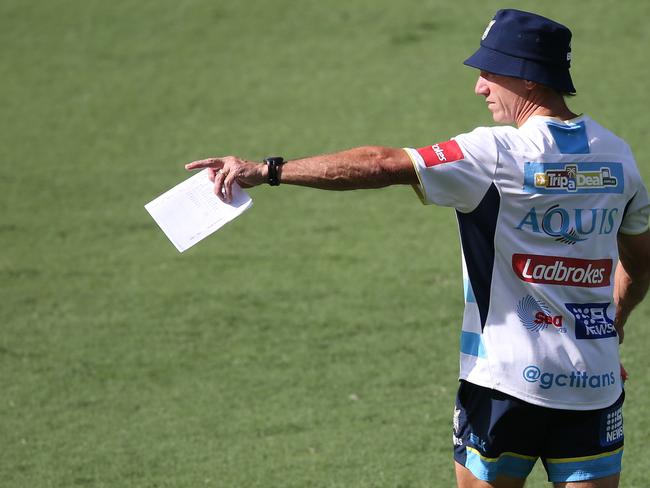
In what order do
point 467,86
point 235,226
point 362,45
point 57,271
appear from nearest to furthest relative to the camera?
point 57,271, point 235,226, point 467,86, point 362,45

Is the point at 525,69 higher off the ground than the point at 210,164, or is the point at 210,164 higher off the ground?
the point at 525,69

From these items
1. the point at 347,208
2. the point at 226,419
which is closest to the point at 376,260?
the point at 347,208

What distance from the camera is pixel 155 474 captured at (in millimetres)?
4672

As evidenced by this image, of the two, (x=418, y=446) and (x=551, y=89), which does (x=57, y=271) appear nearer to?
(x=418, y=446)

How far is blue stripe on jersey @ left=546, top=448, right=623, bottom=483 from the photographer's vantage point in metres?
2.76

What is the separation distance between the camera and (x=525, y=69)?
2.73 m

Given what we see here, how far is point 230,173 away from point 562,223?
880 millimetres

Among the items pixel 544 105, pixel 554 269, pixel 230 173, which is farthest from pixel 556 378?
pixel 230 173

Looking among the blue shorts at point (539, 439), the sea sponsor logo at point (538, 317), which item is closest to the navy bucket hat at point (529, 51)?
the sea sponsor logo at point (538, 317)

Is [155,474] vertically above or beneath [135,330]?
above

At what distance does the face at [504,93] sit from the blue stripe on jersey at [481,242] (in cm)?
28

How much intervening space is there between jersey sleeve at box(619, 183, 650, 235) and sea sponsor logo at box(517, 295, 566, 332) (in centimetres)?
36

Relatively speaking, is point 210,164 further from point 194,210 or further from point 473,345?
point 473,345

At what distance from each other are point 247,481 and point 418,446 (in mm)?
832
